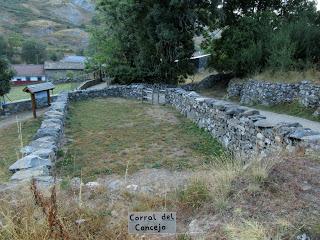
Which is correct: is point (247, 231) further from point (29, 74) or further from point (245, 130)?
point (29, 74)

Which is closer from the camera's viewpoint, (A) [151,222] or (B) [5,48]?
(A) [151,222]

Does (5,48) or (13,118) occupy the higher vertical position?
(5,48)

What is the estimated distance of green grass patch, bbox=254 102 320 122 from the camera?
1258 centimetres

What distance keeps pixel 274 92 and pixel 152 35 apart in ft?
30.4

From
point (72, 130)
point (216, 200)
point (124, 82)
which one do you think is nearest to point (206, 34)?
point (124, 82)

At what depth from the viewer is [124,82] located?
24.9 metres

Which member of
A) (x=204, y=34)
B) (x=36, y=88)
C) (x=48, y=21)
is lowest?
(x=36, y=88)

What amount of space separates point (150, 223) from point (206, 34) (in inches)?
852

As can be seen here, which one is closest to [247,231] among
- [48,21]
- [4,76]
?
[4,76]

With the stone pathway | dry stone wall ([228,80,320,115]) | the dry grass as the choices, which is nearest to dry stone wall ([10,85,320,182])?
the stone pathway

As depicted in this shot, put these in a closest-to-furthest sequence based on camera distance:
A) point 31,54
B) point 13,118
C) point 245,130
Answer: point 245,130
point 13,118
point 31,54

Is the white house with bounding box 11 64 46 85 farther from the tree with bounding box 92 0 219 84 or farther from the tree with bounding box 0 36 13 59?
the tree with bounding box 92 0 219 84

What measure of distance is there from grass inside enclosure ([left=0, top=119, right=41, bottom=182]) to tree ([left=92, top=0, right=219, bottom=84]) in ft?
31.5

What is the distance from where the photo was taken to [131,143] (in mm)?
10195
